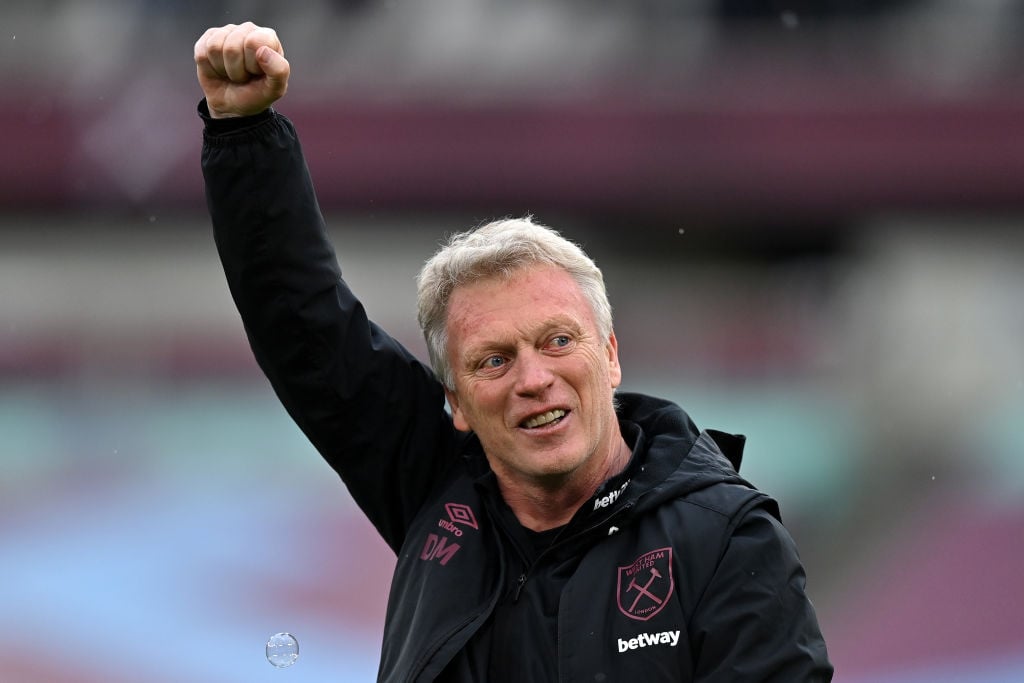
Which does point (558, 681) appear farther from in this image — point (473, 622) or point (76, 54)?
point (76, 54)

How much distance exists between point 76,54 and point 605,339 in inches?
200

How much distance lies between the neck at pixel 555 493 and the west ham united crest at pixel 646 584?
0.60 feet

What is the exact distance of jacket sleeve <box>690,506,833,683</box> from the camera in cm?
166

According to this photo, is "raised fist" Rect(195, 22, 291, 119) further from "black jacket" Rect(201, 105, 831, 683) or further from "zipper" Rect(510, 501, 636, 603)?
"zipper" Rect(510, 501, 636, 603)

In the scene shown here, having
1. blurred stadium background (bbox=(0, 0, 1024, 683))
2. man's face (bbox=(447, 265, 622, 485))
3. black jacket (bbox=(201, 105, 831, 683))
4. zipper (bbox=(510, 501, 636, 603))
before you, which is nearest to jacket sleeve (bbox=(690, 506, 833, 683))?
black jacket (bbox=(201, 105, 831, 683))

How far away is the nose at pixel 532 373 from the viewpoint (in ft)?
6.14

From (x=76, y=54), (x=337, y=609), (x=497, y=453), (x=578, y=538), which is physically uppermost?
(x=76, y=54)

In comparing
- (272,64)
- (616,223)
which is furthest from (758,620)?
(616,223)

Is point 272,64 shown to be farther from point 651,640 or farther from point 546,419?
point 651,640

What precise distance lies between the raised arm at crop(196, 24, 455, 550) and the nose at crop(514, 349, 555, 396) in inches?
8.7

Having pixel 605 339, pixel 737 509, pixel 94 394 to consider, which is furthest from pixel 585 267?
pixel 94 394

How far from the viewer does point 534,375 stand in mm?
1877

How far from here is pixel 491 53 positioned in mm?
6551

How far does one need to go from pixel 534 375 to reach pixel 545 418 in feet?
0.22
